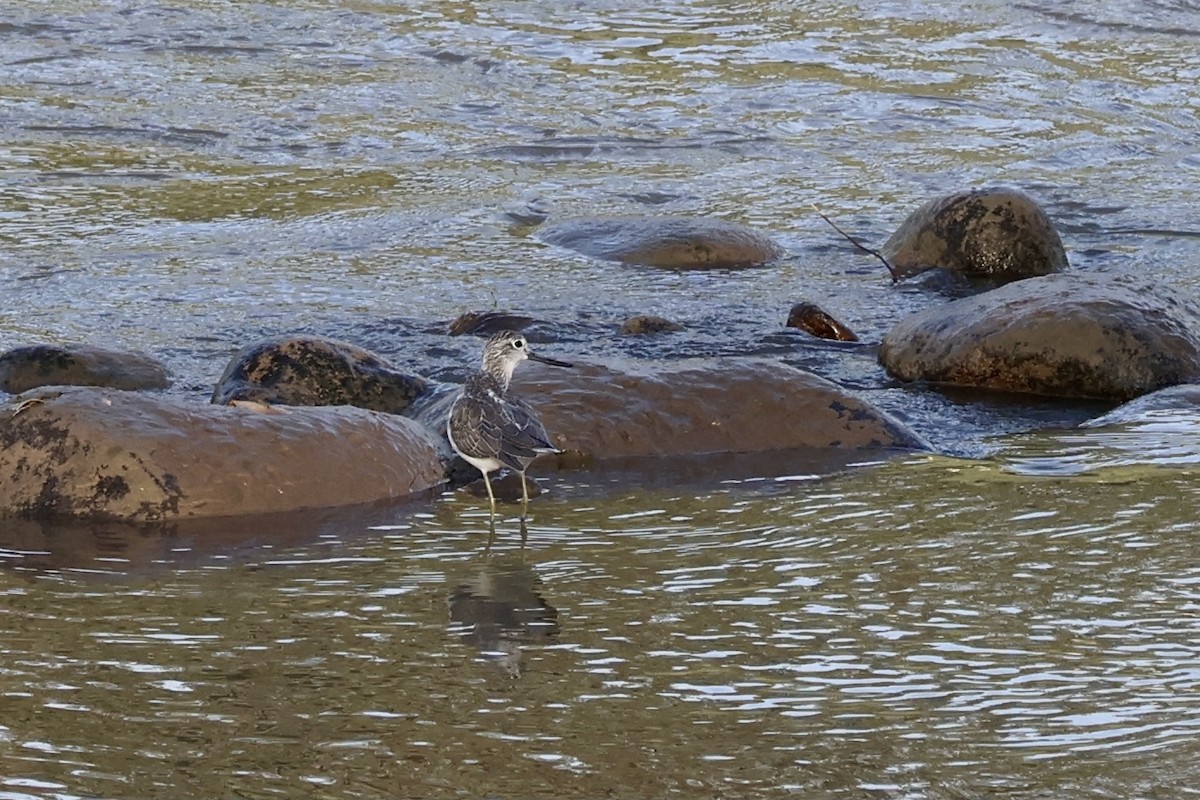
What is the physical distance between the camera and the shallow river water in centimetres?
406

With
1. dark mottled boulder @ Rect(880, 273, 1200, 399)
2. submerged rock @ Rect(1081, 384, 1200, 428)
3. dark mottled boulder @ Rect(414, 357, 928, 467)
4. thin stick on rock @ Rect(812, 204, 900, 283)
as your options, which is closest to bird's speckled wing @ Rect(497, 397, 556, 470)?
dark mottled boulder @ Rect(414, 357, 928, 467)

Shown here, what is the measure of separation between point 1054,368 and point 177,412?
371 centimetres

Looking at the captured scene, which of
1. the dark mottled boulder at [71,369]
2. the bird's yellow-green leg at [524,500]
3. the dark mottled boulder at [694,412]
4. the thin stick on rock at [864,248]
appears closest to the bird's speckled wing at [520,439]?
the bird's yellow-green leg at [524,500]

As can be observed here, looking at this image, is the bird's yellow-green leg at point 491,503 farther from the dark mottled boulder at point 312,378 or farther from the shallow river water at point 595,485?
the dark mottled boulder at point 312,378

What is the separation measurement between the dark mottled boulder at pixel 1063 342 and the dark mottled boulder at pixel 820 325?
0.58 meters

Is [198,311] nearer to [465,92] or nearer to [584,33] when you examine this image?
[465,92]

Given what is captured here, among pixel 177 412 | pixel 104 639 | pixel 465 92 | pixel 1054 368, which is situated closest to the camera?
pixel 104 639

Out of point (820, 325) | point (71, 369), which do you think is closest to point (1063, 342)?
point (820, 325)

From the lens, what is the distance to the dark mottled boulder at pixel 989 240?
10039mm

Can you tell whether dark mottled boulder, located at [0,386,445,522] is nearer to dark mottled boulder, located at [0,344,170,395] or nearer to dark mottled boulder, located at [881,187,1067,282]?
dark mottled boulder, located at [0,344,170,395]

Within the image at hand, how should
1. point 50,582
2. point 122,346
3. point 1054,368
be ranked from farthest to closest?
point 122,346 → point 1054,368 → point 50,582

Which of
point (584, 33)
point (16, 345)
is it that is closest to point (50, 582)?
point (16, 345)

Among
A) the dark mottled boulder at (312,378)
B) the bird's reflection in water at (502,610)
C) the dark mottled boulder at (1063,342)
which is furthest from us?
the dark mottled boulder at (1063,342)

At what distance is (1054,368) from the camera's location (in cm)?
783
